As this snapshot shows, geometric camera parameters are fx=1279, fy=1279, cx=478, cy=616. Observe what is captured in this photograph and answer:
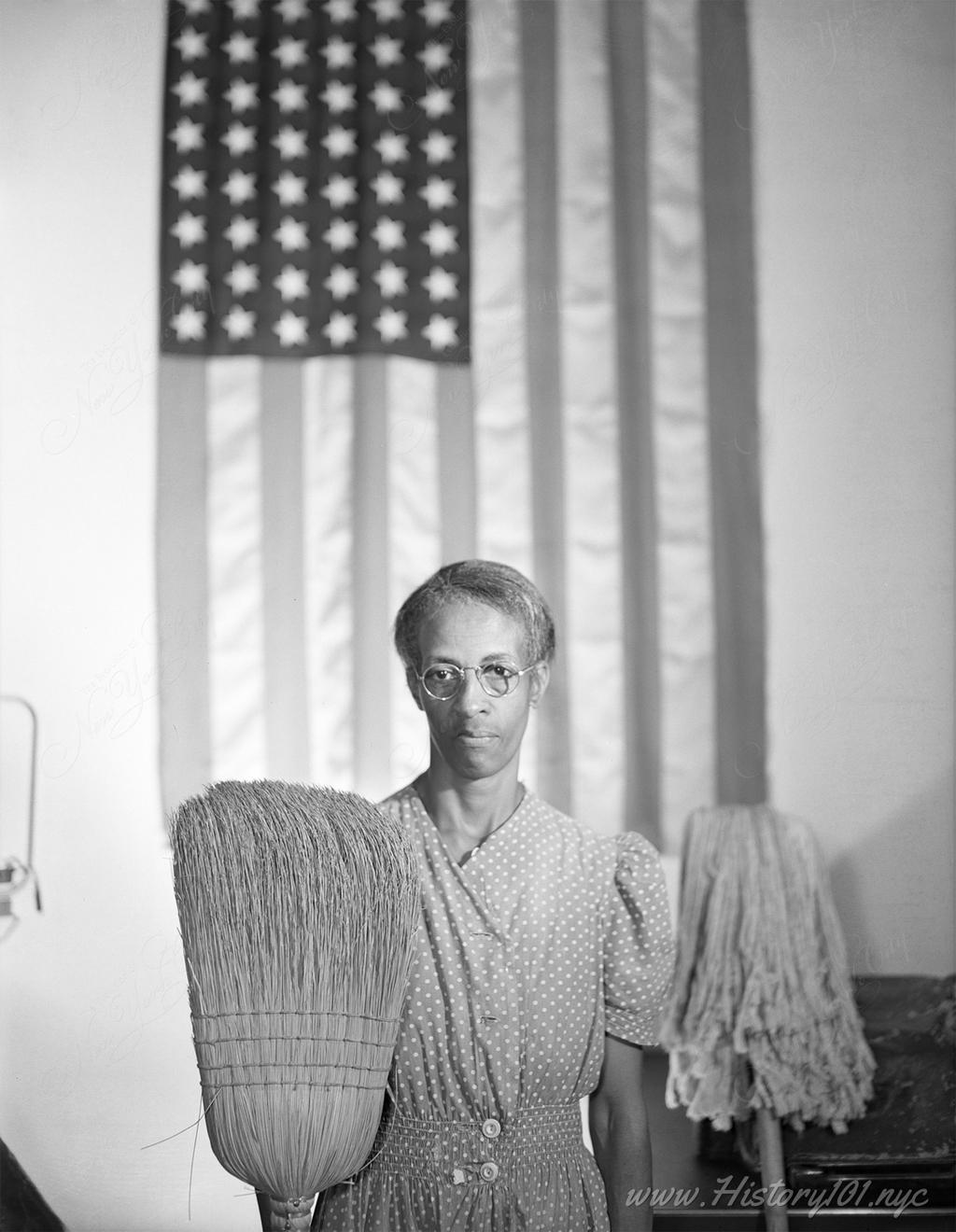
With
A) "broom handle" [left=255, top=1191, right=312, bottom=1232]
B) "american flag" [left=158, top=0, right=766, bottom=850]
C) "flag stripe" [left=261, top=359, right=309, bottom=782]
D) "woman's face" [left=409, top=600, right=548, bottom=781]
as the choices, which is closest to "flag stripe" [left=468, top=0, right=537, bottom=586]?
"american flag" [left=158, top=0, right=766, bottom=850]

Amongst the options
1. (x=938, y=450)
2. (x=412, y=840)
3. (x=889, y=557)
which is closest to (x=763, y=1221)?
(x=412, y=840)

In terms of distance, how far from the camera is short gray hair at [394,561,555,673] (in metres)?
1.32

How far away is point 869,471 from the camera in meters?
1.71

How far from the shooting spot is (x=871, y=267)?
173 cm

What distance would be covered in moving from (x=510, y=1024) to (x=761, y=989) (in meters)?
0.50

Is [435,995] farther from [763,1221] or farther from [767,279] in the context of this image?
[767,279]

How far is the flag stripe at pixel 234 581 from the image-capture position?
1754mm

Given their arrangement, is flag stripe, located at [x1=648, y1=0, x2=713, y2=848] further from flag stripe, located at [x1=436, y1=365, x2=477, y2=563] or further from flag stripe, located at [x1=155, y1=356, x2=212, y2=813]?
flag stripe, located at [x1=155, y1=356, x2=212, y2=813]

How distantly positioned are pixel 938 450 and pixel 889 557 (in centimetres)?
16

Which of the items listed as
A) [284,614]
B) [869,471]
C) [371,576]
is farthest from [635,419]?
[284,614]

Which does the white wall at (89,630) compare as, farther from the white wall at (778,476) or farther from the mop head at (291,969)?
the mop head at (291,969)

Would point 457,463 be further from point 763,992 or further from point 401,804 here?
point 763,992

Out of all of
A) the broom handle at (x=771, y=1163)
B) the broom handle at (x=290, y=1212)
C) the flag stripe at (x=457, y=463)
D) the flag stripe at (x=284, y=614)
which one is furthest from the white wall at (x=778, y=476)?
the broom handle at (x=290, y=1212)

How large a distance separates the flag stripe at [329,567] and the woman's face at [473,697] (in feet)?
1.44
